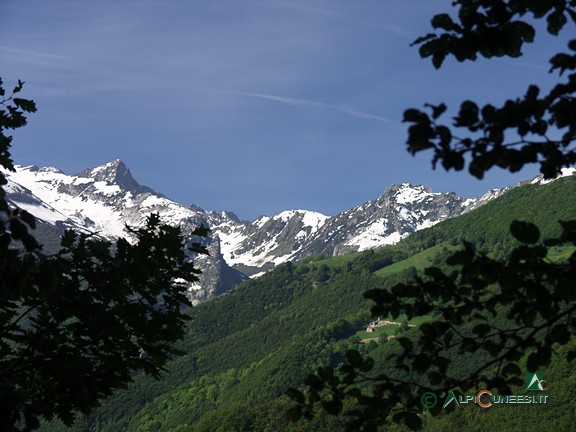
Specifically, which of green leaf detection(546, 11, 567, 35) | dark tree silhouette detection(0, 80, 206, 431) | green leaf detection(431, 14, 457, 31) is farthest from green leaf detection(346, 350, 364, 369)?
dark tree silhouette detection(0, 80, 206, 431)

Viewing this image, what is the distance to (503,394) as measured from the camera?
6098 mm

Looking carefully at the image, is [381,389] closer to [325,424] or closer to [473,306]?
[473,306]

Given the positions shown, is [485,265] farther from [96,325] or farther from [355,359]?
[96,325]

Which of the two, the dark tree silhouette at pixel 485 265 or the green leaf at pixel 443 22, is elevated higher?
the green leaf at pixel 443 22

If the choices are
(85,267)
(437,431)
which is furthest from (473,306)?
(437,431)

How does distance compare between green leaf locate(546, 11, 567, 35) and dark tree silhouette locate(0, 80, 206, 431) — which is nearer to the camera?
green leaf locate(546, 11, 567, 35)

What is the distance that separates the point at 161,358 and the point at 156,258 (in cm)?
157

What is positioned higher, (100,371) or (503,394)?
(100,371)

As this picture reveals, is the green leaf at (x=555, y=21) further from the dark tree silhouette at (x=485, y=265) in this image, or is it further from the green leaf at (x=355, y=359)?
the green leaf at (x=355, y=359)

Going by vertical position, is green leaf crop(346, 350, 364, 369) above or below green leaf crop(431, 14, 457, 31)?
below

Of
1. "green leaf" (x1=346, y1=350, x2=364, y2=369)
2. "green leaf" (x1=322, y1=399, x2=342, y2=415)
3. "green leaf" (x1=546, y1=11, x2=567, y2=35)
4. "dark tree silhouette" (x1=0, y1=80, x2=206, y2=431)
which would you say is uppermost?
"green leaf" (x1=546, y1=11, x2=567, y2=35)

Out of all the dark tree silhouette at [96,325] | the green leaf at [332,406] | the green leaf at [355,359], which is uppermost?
the dark tree silhouette at [96,325]

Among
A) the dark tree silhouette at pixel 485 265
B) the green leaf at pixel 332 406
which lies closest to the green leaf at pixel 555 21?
the dark tree silhouette at pixel 485 265

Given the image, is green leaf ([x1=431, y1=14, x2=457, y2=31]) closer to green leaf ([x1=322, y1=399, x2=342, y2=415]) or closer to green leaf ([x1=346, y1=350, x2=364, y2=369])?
green leaf ([x1=346, y1=350, x2=364, y2=369])
